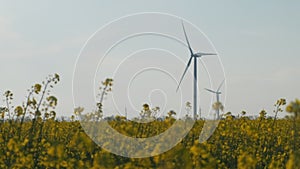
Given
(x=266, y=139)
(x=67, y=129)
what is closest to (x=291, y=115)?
(x=266, y=139)

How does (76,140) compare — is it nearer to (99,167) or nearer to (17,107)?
(99,167)

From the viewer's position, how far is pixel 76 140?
421 cm

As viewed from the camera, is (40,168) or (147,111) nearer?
(40,168)

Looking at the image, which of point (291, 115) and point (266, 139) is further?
point (266, 139)

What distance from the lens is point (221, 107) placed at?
8.11m

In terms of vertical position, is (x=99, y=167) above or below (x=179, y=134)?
below

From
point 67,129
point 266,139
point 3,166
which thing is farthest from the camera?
point 67,129

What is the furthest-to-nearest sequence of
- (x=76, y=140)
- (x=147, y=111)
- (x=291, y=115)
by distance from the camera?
(x=147, y=111)
(x=76, y=140)
(x=291, y=115)

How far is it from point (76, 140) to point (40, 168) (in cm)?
288

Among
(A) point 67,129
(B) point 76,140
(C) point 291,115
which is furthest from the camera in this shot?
(A) point 67,129

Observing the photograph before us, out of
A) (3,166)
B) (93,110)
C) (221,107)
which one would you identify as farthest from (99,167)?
(221,107)

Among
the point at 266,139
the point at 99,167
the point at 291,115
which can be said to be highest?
the point at 266,139

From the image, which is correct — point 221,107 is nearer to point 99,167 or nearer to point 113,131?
point 113,131

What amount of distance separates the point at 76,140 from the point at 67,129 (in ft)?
20.6
